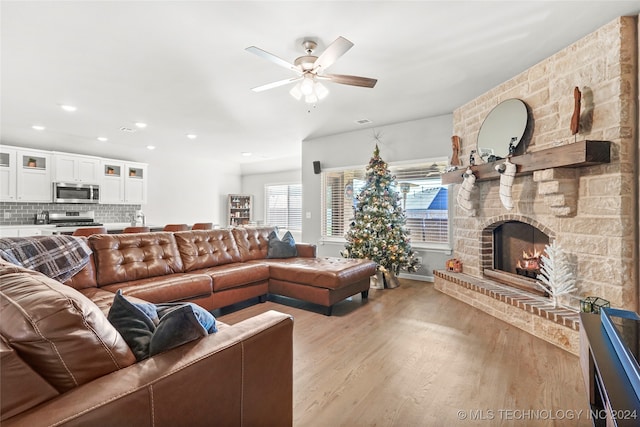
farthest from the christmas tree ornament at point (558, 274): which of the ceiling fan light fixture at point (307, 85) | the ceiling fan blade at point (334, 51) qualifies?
the ceiling fan light fixture at point (307, 85)

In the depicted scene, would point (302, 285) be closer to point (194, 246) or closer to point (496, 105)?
point (194, 246)

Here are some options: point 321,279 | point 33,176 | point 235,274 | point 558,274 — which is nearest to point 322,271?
point 321,279

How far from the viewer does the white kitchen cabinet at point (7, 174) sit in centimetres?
538

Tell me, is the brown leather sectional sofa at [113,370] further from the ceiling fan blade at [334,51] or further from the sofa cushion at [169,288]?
the ceiling fan blade at [334,51]

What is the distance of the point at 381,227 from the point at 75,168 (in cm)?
599

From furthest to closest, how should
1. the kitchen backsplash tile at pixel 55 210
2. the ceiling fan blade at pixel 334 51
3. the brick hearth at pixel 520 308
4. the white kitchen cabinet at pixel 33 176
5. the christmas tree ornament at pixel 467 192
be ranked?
1. the kitchen backsplash tile at pixel 55 210
2. the white kitchen cabinet at pixel 33 176
3. the christmas tree ornament at pixel 467 192
4. the brick hearth at pixel 520 308
5. the ceiling fan blade at pixel 334 51

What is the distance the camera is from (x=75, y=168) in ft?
20.3

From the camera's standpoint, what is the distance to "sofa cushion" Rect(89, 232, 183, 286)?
310 centimetres

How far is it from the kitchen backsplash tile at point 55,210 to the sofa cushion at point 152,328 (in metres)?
6.48

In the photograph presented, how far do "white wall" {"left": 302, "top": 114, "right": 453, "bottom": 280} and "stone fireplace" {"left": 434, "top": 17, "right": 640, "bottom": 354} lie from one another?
1.24 m

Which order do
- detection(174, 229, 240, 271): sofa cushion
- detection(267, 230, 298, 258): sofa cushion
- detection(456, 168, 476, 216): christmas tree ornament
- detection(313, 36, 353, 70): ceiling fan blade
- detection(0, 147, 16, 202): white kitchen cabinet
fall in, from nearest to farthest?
detection(313, 36, 353, 70): ceiling fan blade
detection(174, 229, 240, 271): sofa cushion
detection(456, 168, 476, 216): christmas tree ornament
detection(267, 230, 298, 258): sofa cushion
detection(0, 147, 16, 202): white kitchen cabinet

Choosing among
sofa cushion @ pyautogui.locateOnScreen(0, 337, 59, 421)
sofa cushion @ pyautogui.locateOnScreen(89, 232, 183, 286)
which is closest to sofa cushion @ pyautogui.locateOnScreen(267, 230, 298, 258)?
sofa cushion @ pyautogui.locateOnScreen(89, 232, 183, 286)

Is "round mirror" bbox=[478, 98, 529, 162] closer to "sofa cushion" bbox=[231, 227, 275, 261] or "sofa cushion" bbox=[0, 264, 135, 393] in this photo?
"sofa cushion" bbox=[231, 227, 275, 261]

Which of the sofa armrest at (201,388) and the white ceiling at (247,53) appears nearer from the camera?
the sofa armrest at (201,388)
